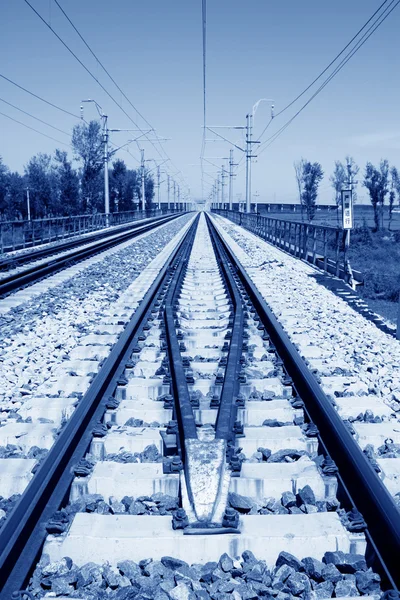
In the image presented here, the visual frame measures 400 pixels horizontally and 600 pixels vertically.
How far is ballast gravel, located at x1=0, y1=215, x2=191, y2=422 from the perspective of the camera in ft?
18.3

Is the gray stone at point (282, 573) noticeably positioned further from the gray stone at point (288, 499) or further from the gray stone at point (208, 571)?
the gray stone at point (288, 499)

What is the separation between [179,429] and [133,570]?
4.44 feet

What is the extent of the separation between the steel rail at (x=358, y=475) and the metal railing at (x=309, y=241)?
8.99 meters

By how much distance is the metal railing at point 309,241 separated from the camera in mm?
14281

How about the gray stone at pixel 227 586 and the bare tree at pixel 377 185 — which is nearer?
the gray stone at pixel 227 586

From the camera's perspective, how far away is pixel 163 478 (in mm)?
3344

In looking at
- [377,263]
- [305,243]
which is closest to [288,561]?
[305,243]

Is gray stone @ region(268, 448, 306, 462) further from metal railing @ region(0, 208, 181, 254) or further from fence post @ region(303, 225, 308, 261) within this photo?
metal railing @ region(0, 208, 181, 254)

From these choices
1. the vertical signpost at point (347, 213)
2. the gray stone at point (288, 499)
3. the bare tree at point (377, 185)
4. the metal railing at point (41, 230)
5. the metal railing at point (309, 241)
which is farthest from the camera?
the bare tree at point (377, 185)

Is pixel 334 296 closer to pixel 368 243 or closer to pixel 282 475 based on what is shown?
pixel 282 475

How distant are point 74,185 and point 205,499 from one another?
7283 centimetres

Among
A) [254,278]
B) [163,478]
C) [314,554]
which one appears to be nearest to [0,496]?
[163,478]

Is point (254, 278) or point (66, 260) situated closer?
point (254, 278)

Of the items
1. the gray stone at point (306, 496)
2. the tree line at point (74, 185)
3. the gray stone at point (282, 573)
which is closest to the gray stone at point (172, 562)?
the gray stone at point (282, 573)
